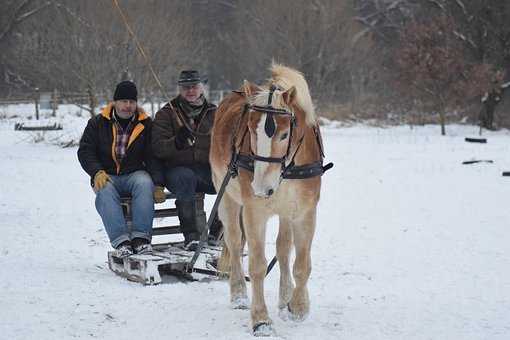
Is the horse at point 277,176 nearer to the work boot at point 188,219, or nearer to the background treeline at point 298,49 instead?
the work boot at point 188,219

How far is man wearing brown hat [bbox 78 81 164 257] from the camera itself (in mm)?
5980

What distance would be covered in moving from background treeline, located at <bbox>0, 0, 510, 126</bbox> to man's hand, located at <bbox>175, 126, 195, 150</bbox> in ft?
42.7

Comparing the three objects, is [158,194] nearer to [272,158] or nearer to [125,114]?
[125,114]

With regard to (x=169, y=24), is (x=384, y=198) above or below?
below

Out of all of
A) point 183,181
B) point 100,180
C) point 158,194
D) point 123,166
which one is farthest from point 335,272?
point 100,180

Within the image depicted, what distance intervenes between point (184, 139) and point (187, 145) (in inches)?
3.5

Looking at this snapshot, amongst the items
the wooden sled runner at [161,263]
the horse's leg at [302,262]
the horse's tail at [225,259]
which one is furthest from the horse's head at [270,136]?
the wooden sled runner at [161,263]

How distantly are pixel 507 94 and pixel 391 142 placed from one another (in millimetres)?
12497

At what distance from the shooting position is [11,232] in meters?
7.82

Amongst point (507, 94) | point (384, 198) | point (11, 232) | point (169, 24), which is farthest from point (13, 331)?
point (507, 94)

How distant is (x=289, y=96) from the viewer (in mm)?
4461

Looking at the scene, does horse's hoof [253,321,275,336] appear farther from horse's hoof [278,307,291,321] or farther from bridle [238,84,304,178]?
bridle [238,84,304,178]

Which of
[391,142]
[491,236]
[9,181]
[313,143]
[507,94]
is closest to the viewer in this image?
[313,143]

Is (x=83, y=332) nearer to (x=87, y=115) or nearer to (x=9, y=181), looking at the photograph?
(x=9, y=181)
